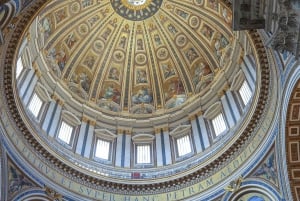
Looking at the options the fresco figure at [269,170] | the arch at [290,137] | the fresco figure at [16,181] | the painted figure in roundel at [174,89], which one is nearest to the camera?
the arch at [290,137]

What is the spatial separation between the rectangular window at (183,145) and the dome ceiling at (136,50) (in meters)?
3.60

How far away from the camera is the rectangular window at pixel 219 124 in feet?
87.8

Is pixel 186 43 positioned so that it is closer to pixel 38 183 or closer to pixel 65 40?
pixel 65 40

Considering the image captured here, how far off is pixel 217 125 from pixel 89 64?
1165cm

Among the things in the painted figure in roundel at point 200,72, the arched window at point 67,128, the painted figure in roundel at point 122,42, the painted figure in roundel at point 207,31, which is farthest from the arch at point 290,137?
the painted figure in roundel at point 122,42

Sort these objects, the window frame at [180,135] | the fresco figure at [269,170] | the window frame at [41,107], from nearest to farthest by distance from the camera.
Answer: the fresco figure at [269,170]
the window frame at [41,107]
the window frame at [180,135]

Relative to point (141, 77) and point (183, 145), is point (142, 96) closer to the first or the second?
point (141, 77)

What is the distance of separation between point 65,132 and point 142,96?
8.03m

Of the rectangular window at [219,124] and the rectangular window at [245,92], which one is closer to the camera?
the rectangular window at [245,92]

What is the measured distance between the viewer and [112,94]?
3375 centimetres

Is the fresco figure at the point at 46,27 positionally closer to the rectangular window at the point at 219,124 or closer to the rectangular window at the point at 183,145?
the rectangular window at the point at 183,145

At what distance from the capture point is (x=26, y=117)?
23.3m

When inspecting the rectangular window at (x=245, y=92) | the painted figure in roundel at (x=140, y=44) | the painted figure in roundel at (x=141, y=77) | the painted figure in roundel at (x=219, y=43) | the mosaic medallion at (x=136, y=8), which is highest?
the mosaic medallion at (x=136, y=8)

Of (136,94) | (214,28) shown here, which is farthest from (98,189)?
(214,28)
